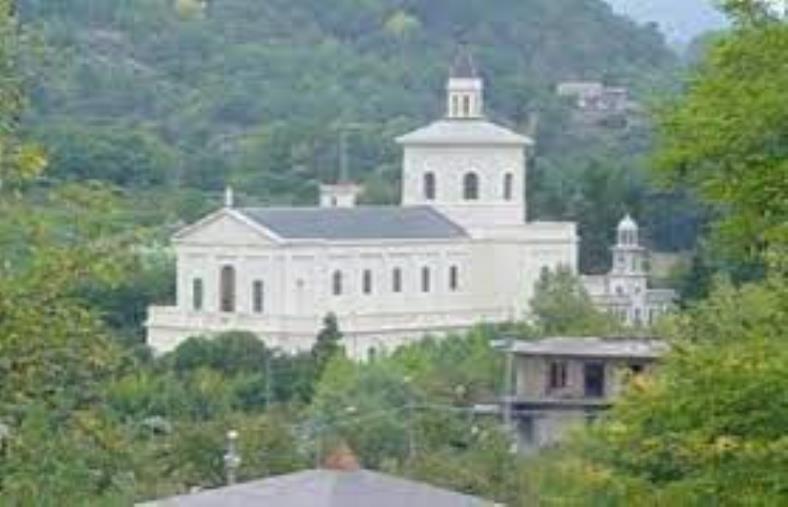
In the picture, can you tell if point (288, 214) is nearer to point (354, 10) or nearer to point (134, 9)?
point (134, 9)

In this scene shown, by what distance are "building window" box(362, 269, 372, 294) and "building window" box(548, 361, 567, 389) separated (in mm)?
31381

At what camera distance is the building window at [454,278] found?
282ft

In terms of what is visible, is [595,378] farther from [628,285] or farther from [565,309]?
[628,285]

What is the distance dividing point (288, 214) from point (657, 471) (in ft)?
214

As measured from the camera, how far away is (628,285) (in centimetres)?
8400

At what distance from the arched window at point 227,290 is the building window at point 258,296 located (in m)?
0.44

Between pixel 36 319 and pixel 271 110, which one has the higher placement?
pixel 271 110

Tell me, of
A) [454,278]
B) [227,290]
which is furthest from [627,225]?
[227,290]

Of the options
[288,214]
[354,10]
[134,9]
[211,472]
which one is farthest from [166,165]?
[211,472]

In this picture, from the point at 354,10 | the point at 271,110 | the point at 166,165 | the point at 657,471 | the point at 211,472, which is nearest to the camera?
the point at 657,471

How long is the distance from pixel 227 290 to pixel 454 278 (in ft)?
18.4

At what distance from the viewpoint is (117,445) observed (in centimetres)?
1519

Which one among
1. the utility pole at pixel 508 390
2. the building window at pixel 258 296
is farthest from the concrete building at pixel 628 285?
the utility pole at pixel 508 390

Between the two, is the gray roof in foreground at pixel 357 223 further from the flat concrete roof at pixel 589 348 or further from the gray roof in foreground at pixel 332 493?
the gray roof in foreground at pixel 332 493
